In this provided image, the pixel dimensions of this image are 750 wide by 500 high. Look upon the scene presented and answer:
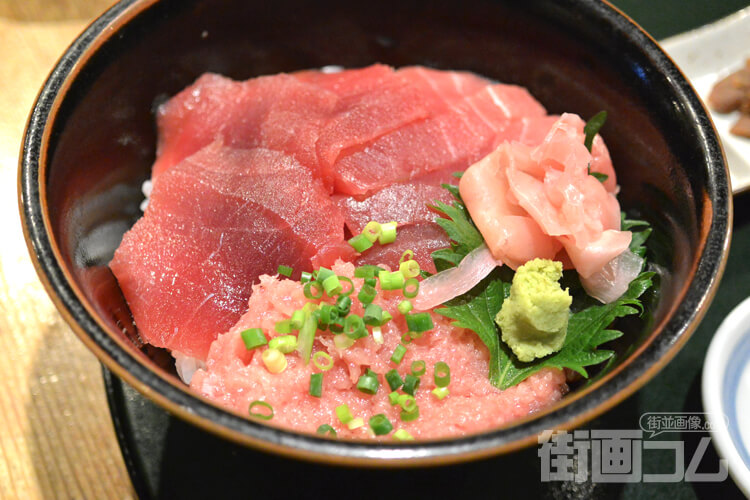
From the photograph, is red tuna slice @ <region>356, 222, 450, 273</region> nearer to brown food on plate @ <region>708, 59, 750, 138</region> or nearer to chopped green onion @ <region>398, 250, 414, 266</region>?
chopped green onion @ <region>398, 250, 414, 266</region>

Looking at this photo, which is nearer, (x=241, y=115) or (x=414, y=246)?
(x=414, y=246)

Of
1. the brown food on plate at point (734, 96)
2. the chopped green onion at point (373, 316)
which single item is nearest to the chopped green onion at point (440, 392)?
the chopped green onion at point (373, 316)

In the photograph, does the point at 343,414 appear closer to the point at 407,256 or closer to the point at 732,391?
the point at 407,256

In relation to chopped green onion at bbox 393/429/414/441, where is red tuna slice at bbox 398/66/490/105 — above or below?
above

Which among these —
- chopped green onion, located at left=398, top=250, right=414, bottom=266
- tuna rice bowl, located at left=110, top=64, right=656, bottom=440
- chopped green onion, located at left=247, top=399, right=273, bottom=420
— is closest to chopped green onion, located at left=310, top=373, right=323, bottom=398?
tuna rice bowl, located at left=110, top=64, right=656, bottom=440

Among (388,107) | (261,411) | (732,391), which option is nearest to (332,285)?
(261,411)
